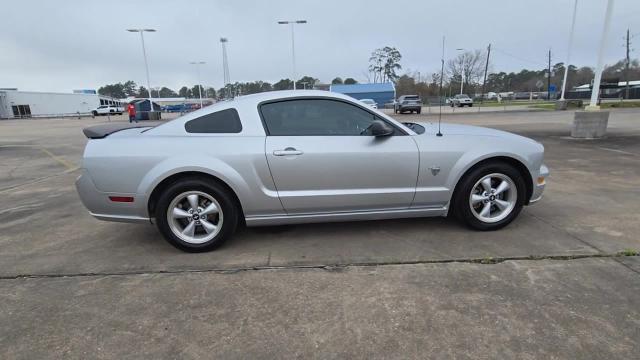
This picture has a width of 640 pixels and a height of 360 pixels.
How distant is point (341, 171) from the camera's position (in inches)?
144

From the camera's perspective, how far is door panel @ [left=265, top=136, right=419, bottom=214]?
361 cm

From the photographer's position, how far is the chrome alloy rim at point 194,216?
11.9ft

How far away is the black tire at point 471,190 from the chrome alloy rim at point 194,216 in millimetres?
2358

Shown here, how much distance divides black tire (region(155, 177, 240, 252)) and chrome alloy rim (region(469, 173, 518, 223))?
93.9 inches

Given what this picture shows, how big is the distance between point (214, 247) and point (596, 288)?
3.17 meters

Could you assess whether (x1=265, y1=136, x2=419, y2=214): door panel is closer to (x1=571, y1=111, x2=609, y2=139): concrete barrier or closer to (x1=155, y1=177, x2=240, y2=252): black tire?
(x1=155, y1=177, x2=240, y2=252): black tire

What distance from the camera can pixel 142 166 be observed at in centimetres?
353

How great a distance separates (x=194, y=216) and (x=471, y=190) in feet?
8.91

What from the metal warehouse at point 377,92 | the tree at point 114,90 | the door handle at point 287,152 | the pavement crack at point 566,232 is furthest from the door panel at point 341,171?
the tree at point 114,90

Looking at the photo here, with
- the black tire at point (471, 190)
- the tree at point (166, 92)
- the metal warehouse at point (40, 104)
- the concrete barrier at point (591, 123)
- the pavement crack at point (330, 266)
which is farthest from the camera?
the tree at point (166, 92)

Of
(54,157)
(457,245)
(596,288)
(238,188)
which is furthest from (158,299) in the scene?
(54,157)

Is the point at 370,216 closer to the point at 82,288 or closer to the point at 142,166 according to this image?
the point at 142,166

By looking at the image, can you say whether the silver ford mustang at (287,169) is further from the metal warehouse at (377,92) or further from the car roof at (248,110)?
the metal warehouse at (377,92)

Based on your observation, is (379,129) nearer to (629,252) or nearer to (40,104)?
(629,252)
